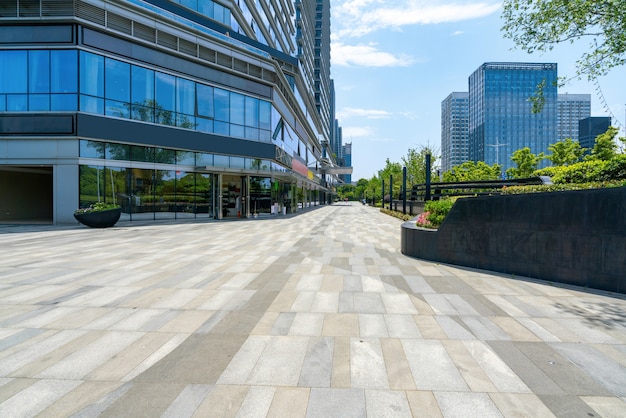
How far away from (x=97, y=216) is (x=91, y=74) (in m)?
9.38

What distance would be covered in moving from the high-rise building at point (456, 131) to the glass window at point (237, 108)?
129 metres

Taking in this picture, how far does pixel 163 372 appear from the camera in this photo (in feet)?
11.7

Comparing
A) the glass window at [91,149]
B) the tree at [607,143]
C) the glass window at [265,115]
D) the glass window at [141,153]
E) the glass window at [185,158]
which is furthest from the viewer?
the glass window at [265,115]

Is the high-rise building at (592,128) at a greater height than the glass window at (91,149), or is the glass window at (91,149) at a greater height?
the high-rise building at (592,128)

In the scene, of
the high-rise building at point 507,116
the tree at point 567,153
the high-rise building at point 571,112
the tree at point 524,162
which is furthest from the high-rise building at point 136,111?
the high-rise building at point 507,116

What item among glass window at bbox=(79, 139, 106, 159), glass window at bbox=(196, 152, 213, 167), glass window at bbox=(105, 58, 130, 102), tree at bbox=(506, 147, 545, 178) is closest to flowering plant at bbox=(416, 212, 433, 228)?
glass window at bbox=(196, 152, 213, 167)

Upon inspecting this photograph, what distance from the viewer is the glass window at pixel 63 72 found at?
19812 mm

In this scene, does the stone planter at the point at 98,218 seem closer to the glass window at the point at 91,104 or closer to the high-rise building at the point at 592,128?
the glass window at the point at 91,104

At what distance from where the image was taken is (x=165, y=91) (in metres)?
23.4

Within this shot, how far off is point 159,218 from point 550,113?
140845mm

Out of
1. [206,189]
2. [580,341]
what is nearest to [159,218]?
[206,189]

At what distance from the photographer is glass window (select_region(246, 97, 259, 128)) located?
92.0 ft

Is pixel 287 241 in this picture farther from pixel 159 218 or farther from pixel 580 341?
pixel 159 218

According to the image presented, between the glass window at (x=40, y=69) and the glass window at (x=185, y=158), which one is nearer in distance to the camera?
the glass window at (x=40, y=69)
